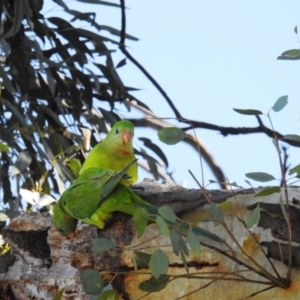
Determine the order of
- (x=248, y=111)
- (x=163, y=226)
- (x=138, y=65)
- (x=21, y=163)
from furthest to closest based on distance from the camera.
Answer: (x=138, y=65), (x=21, y=163), (x=248, y=111), (x=163, y=226)

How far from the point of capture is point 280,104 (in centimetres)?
121

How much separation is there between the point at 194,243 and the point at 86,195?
0.35 metres

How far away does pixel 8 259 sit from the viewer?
Answer: 1604 millimetres

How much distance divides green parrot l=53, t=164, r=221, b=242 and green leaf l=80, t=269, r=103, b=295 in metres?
0.14

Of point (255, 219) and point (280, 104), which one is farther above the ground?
point (280, 104)

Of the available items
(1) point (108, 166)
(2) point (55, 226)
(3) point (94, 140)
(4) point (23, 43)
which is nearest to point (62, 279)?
(2) point (55, 226)

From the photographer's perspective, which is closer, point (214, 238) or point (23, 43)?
point (214, 238)

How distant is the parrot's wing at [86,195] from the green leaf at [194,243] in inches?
11.0

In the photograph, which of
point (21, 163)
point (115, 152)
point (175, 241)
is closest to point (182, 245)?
point (175, 241)

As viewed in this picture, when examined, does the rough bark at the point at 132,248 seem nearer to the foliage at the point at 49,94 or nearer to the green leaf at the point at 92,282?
the green leaf at the point at 92,282

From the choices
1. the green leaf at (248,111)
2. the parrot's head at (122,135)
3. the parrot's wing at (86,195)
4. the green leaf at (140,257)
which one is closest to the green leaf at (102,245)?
the green leaf at (140,257)

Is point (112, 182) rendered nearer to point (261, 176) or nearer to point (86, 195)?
point (86, 195)

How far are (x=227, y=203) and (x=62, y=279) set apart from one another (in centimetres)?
39

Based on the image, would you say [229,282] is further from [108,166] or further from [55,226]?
[108,166]
